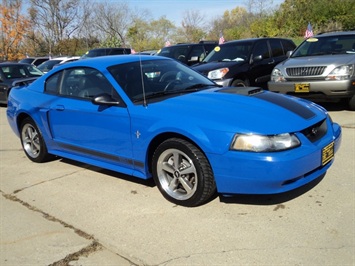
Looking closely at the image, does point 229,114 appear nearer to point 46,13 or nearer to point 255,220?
point 255,220

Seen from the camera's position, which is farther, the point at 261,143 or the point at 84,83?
the point at 84,83

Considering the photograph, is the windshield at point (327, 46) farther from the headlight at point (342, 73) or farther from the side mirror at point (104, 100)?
the side mirror at point (104, 100)

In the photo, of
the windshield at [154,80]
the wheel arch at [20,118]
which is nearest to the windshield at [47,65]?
the wheel arch at [20,118]

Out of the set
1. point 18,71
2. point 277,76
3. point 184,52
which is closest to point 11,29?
point 18,71

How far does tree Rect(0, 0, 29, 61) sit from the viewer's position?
125 feet

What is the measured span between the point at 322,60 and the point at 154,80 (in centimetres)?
447

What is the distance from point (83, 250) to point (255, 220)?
58.8 inches

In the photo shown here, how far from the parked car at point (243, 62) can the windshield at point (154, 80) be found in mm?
3849

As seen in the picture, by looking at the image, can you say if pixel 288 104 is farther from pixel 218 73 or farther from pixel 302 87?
pixel 218 73

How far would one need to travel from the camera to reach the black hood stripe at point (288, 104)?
369 centimetres

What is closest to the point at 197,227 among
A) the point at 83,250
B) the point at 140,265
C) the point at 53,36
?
the point at 140,265

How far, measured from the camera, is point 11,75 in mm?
12523

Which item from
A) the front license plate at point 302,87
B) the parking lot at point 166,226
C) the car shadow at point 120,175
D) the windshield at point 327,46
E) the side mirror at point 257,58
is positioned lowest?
the parking lot at point 166,226

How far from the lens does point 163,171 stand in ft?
12.6
